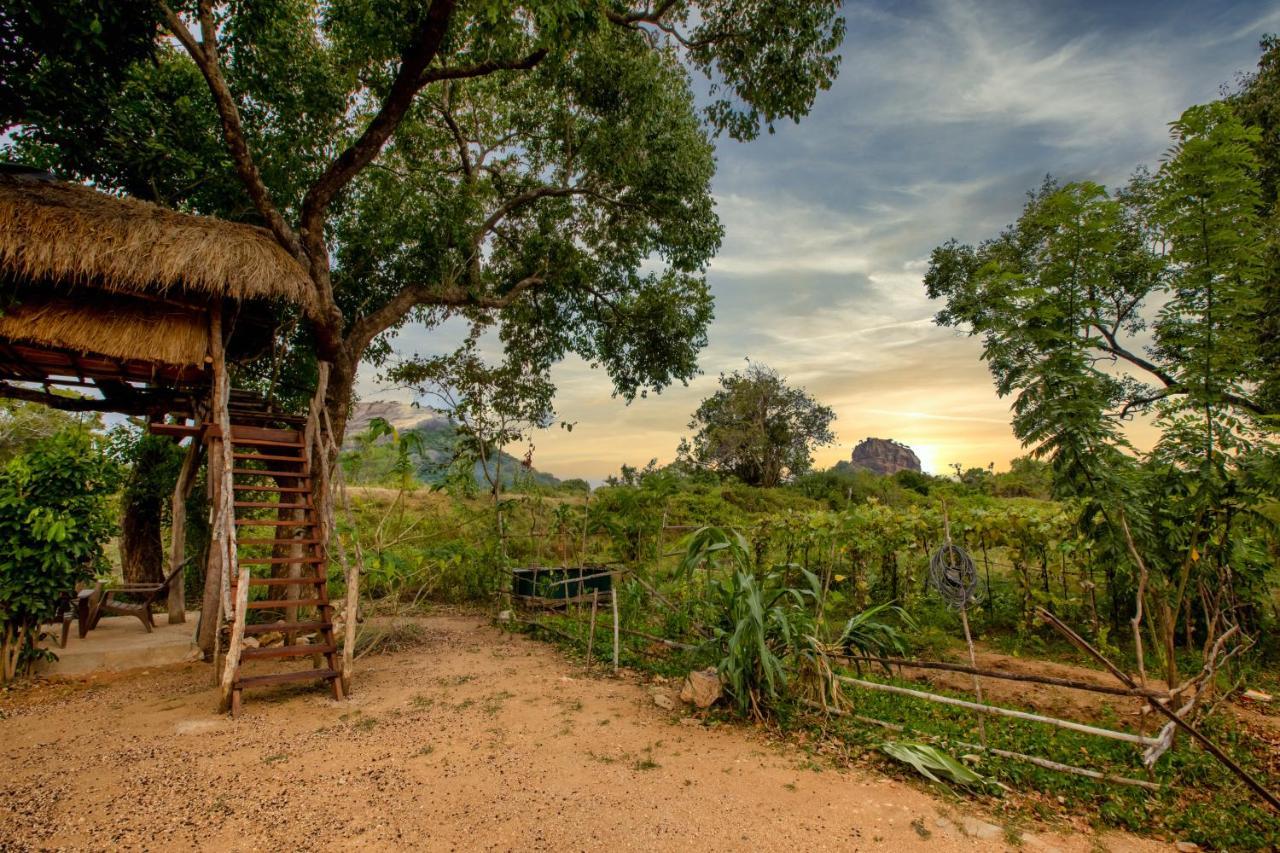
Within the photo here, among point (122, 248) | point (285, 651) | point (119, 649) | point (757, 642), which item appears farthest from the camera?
point (119, 649)

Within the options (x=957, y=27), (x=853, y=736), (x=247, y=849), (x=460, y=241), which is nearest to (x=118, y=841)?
(x=247, y=849)

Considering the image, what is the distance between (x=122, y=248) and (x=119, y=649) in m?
4.03

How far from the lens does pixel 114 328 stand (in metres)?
5.55

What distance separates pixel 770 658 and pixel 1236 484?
322cm

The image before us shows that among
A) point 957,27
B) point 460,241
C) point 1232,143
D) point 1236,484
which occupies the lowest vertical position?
point 1236,484

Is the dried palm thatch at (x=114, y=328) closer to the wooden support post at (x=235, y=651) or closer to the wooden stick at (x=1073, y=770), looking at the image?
the wooden support post at (x=235, y=651)

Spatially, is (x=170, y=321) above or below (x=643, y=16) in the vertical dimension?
below

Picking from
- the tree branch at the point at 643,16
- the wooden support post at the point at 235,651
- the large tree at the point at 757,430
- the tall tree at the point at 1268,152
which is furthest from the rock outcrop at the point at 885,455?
the wooden support post at the point at 235,651

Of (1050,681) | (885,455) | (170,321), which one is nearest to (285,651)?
(170,321)

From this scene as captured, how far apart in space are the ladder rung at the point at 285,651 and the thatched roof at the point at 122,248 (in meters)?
3.29

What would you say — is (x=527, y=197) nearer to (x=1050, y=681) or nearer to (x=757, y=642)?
(x=757, y=642)

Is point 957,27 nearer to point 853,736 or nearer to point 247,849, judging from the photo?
point 853,736

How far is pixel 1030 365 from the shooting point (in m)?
4.38

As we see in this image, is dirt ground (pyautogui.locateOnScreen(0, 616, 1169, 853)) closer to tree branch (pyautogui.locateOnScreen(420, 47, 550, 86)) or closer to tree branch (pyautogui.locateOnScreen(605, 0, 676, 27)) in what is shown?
tree branch (pyautogui.locateOnScreen(420, 47, 550, 86))
